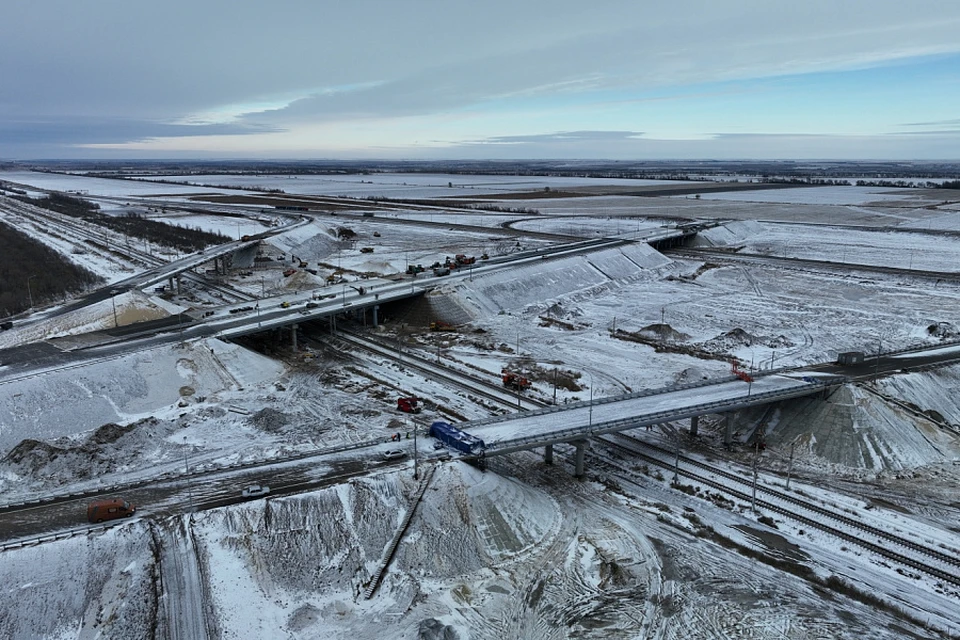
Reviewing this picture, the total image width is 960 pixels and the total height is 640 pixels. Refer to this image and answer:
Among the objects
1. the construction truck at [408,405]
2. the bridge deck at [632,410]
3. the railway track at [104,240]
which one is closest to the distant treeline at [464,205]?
the railway track at [104,240]

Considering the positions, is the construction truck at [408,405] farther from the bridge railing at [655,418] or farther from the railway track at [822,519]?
the railway track at [822,519]

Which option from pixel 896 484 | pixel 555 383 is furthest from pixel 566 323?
pixel 896 484

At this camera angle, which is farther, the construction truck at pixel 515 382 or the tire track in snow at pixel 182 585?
the construction truck at pixel 515 382

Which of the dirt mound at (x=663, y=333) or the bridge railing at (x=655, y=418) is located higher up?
the bridge railing at (x=655, y=418)

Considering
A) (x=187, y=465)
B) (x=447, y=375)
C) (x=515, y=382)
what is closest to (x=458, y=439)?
(x=515, y=382)

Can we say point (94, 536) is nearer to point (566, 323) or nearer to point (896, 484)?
point (896, 484)

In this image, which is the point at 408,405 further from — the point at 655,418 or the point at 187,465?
the point at 655,418

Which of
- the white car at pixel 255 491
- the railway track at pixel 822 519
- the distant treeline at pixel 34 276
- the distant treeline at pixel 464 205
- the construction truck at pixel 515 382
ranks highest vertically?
the distant treeline at pixel 464 205
